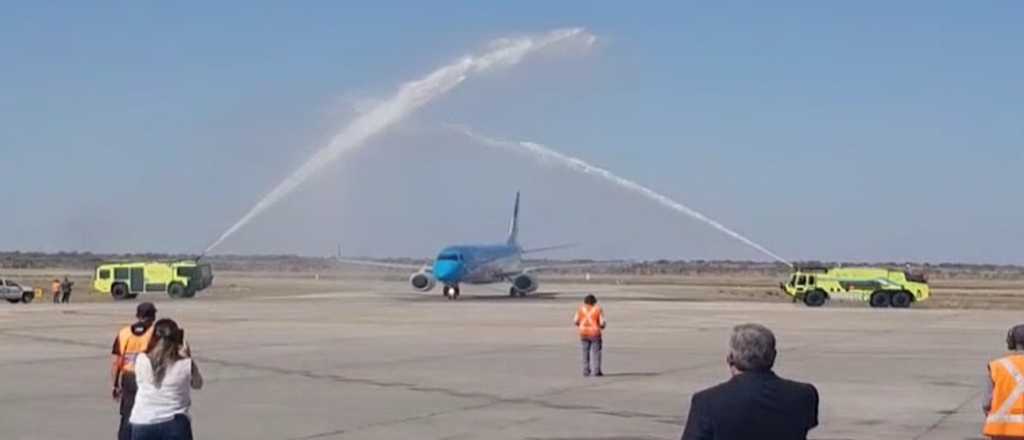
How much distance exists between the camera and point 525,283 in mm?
76125

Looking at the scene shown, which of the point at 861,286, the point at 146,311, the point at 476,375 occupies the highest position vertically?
the point at 861,286

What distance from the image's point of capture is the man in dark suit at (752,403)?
18.3ft

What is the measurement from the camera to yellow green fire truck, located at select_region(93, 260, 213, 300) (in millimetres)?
72375

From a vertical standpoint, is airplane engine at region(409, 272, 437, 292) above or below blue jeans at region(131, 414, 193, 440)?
above

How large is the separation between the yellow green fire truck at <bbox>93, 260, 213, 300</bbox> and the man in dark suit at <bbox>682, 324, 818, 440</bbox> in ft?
227

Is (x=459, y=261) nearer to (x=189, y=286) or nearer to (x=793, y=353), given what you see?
(x=189, y=286)

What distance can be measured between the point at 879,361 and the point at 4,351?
1763 cm

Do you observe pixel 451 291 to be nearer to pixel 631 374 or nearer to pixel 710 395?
pixel 631 374

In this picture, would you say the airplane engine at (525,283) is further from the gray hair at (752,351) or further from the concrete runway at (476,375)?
the gray hair at (752,351)

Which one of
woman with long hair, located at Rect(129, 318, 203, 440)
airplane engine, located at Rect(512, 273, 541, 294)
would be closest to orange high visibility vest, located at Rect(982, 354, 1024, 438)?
woman with long hair, located at Rect(129, 318, 203, 440)

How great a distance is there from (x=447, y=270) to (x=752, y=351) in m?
64.8

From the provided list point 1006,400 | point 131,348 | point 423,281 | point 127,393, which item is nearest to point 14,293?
point 423,281

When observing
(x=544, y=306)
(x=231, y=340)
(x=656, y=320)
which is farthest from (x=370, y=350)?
(x=544, y=306)

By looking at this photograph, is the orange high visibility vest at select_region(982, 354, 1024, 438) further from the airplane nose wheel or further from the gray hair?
the airplane nose wheel
